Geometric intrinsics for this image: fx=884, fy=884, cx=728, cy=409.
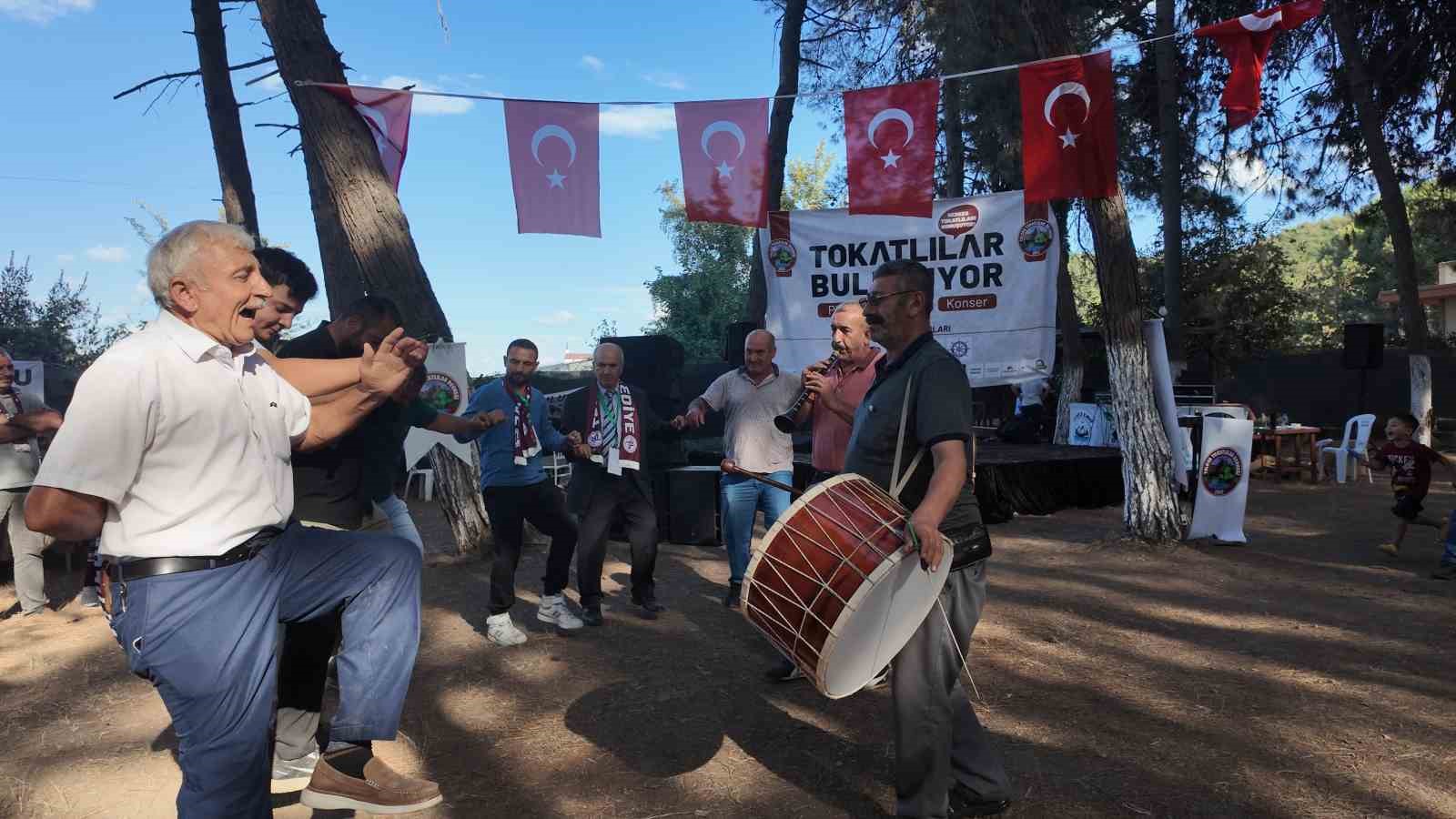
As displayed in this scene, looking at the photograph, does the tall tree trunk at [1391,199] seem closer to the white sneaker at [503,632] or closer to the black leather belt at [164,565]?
the white sneaker at [503,632]

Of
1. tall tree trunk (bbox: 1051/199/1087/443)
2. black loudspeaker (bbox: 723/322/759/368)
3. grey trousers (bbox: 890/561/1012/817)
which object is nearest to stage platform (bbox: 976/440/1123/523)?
black loudspeaker (bbox: 723/322/759/368)

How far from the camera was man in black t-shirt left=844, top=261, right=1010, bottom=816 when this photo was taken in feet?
8.99

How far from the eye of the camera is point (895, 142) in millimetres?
8500

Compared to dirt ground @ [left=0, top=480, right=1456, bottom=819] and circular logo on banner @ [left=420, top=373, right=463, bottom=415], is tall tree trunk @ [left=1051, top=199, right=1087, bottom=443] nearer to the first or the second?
dirt ground @ [left=0, top=480, right=1456, bottom=819]

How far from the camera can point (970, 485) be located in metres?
3.04

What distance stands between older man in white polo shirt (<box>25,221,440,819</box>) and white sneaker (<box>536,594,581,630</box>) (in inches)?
130

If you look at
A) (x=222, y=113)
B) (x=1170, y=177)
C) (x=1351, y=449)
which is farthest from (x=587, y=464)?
Result: (x=1170, y=177)

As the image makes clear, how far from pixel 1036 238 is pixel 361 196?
6.52 m

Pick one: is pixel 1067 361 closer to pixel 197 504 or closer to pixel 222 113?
pixel 222 113

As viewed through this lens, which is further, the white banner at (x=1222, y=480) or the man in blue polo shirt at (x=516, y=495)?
the white banner at (x=1222, y=480)

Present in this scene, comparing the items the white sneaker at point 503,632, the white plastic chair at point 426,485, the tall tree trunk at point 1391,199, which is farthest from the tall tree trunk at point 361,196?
the tall tree trunk at point 1391,199

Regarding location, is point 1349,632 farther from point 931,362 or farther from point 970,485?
point 931,362

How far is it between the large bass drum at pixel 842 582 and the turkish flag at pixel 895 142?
6.33 meters

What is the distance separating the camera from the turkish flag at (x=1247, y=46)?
7.04 metres
